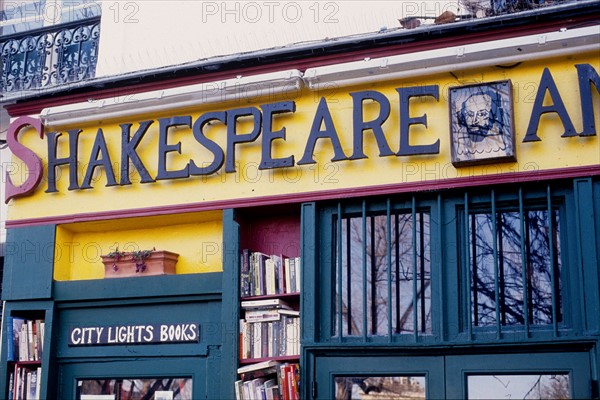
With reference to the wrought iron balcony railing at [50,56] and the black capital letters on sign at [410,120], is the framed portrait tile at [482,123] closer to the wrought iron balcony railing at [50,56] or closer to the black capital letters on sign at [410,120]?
the black capital letters on sign at [410,120]

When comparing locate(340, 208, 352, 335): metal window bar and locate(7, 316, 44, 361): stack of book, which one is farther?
locate(7, 316, 44, 361): stack of book

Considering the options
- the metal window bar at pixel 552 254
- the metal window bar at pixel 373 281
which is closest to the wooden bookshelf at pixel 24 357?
the metal window bar at pixel 373 281

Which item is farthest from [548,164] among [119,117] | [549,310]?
[119,117]

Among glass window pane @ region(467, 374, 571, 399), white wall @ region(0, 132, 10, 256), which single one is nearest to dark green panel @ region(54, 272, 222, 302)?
white wall @ region(0, 132, 10, 256)

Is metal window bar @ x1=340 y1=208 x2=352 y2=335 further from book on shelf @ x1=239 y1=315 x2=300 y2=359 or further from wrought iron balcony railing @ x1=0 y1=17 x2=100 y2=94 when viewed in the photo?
wrought iron balcony railing @ x1=0 y1=17 x2=100 y2=94

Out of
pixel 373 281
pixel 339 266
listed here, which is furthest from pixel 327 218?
pixel 373 281

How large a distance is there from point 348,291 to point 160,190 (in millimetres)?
1755

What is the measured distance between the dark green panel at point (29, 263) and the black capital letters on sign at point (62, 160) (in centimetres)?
38

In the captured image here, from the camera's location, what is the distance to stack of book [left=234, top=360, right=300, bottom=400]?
21.3 ft

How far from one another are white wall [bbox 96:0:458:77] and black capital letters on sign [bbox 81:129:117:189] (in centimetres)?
87

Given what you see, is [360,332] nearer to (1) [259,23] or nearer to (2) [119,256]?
(2) [119,256]

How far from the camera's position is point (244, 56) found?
23.3 ft

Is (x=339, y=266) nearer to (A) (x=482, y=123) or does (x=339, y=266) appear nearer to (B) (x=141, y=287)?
(A) (x=482, y=123)

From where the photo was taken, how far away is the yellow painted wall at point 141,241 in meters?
7.29
